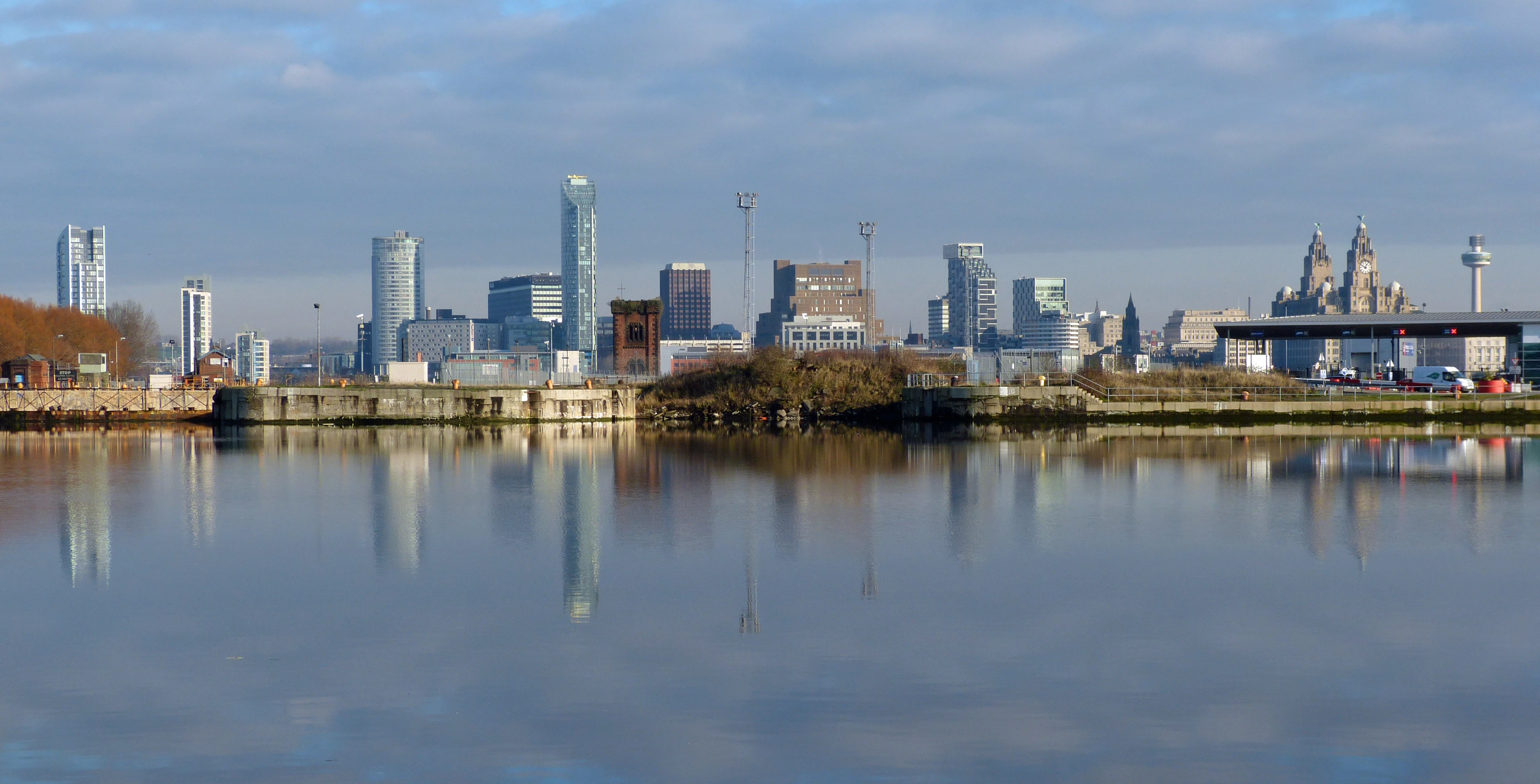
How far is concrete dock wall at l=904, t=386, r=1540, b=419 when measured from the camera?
56.1m

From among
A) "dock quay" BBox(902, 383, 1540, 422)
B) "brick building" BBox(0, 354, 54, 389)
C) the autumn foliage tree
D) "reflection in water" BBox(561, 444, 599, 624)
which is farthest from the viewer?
the autumn foliage tree

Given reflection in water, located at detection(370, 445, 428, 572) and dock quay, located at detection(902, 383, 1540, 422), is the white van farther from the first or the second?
reflection in water, located at detection(370, 445, 428, 572)

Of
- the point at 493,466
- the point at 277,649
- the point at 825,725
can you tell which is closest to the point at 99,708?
the point at 277,649

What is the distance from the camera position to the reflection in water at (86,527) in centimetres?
1847

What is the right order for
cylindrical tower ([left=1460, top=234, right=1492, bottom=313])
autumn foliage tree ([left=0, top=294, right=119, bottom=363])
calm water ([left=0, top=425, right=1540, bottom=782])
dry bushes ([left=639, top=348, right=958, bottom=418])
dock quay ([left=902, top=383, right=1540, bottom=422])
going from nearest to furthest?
calm water ([left=0, top=425, right=1540, bottom=782]), dock quay ([left=902, top=383, right=1540, bottom=422]), dry bushes ([left=639, top=348, right=958, bottom=418]), autumn foliage tree ([left=0, top=294, right=119, bottom=363]), cylindrical tower ([left=1460, top=234, right=1492, bottom=313])

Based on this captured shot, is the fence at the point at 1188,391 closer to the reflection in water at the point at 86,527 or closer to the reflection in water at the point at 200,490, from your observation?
the reflection in water at the point at 200,490

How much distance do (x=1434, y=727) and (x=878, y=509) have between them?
588 inches

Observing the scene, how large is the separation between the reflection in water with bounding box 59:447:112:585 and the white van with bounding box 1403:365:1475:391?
58.0 m

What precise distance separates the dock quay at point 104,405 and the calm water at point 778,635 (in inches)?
1906

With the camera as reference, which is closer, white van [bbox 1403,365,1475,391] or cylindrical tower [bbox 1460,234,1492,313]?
Answer: white van [bbox 1403,365,1475,391]

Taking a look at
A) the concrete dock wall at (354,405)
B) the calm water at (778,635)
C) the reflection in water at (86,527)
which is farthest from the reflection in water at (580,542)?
the concrete dock wall at (354,405)

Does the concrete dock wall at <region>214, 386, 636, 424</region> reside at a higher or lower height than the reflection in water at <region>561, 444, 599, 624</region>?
higher

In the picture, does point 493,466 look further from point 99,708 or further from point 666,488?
point 99,708

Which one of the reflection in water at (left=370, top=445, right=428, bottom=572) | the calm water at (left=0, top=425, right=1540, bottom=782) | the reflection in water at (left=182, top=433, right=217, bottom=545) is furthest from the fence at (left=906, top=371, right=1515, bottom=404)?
the reflection in water at (left=182, top=433, right=217, bottom=545)
